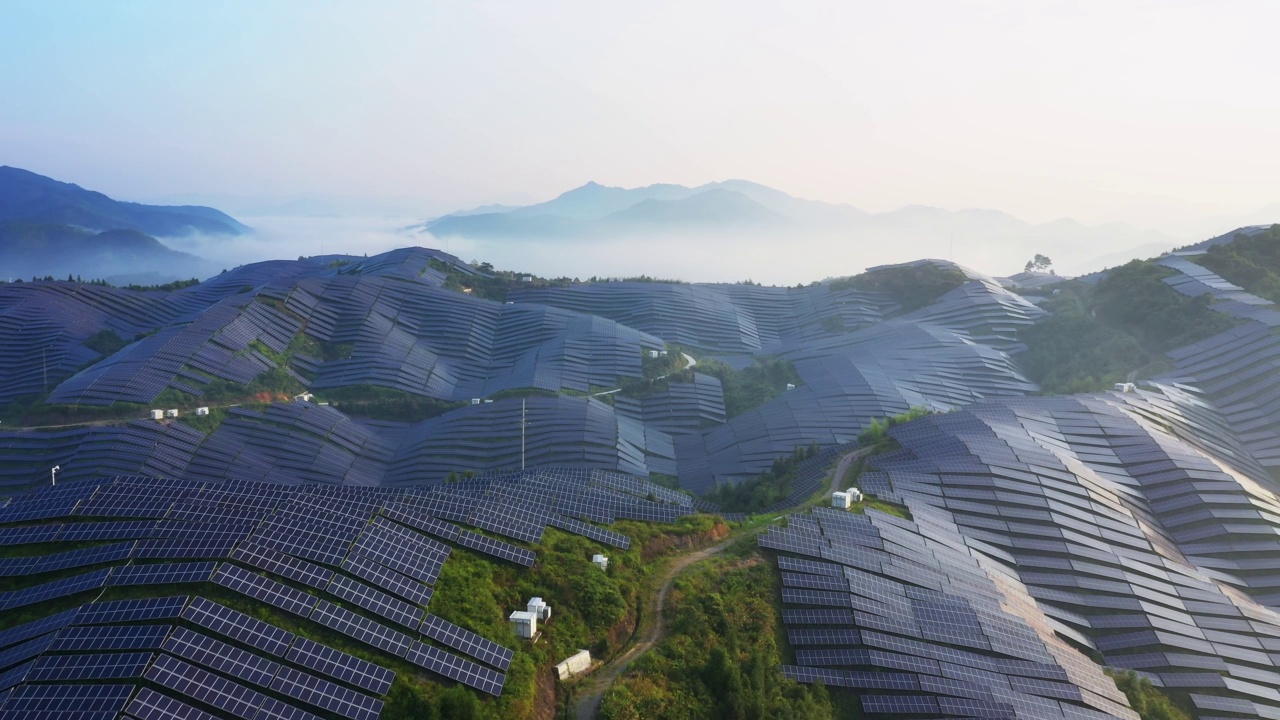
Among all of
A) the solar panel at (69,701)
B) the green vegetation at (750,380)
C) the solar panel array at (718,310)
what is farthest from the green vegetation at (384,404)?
the solar panel at (69,701)

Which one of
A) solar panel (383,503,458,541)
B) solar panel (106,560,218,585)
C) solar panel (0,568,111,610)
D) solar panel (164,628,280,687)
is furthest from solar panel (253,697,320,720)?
solar panel (383,503,458,541)

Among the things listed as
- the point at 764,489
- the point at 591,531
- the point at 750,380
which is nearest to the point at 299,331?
the point at 750,380

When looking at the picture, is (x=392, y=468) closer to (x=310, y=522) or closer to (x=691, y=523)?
(x=691, y=523)

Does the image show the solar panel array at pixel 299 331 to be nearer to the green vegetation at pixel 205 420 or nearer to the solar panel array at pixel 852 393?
the green vegetation at pixel 205 420

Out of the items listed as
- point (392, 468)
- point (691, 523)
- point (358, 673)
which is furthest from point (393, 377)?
point (358, 673)

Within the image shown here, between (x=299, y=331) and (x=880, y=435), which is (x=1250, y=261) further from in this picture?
(x=299, y=331)

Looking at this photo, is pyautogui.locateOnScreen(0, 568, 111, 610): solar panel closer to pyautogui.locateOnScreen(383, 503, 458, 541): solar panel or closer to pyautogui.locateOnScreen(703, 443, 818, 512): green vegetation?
pyautogui.locateOnScreen(383, 503, 458, 541): solar panel

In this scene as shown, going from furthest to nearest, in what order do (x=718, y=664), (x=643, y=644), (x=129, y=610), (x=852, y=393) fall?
(x=852, y=393) < (x=643, y=644) < (x=718, y=664) < (x=129, y=610)
